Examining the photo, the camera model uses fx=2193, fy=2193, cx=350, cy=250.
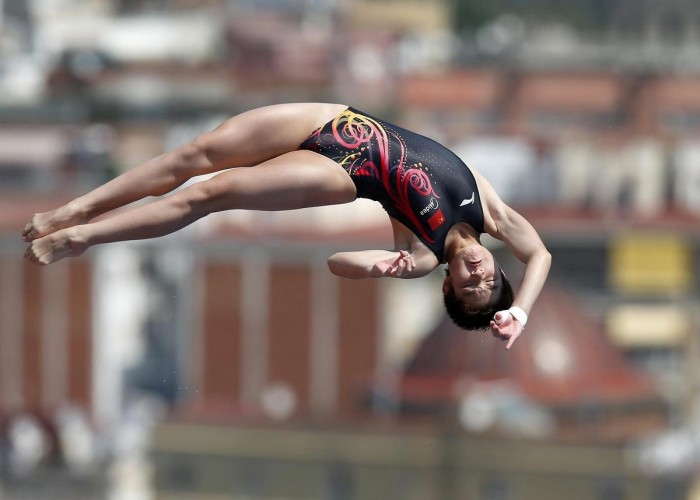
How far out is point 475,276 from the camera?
2306 cm

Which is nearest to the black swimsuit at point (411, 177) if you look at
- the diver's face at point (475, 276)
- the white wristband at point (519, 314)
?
the diver's face at point (475, 276)

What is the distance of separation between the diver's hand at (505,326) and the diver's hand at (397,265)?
1072mm

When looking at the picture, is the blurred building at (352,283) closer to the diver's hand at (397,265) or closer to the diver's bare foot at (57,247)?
the diver's bare foot at (57,247)

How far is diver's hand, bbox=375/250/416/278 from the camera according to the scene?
22812mm

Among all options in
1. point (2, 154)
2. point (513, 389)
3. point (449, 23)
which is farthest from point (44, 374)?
point (449, 23)

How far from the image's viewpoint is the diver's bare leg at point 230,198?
23.2 meters

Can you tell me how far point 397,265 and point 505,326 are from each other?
1.33 meters

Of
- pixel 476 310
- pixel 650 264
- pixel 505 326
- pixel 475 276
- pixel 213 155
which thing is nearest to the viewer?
pixel 505 326

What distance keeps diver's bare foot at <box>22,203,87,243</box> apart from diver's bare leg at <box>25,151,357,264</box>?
1.50 feet

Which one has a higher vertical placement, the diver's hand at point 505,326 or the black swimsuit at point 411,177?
the black swimsuit at point 411,177

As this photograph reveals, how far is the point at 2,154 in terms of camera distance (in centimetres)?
15788

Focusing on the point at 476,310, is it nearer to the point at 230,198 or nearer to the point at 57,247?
the point at 230,198

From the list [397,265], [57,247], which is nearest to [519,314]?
[397,265]

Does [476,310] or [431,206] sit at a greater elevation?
[431,206]
